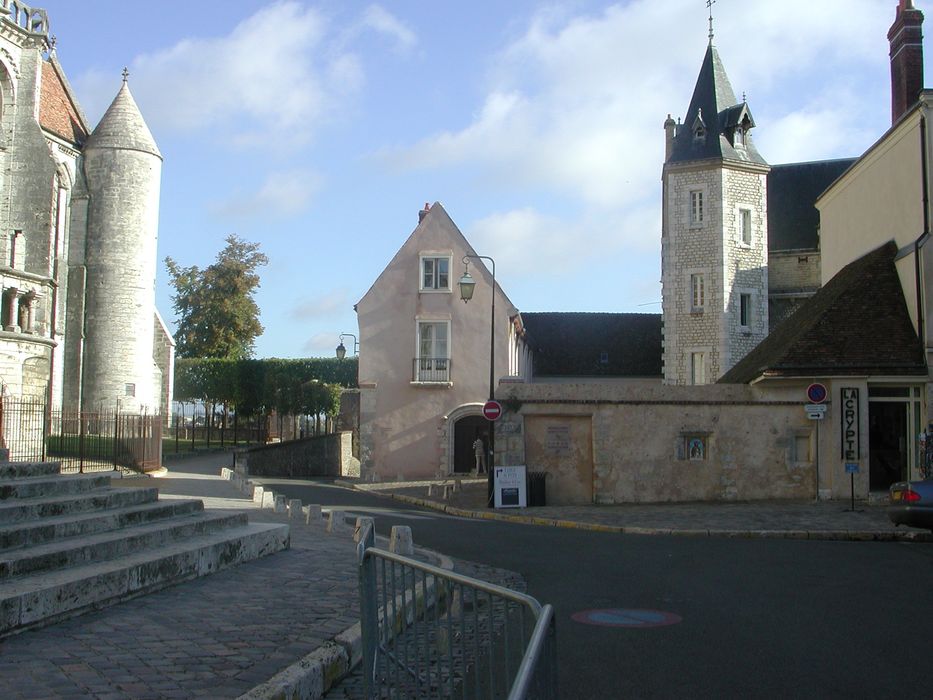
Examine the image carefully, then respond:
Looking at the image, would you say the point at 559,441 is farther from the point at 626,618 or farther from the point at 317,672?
the point at 317,672

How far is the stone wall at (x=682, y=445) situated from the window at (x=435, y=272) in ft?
49.9

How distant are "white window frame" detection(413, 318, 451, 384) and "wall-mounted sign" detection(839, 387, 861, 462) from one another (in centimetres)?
1783

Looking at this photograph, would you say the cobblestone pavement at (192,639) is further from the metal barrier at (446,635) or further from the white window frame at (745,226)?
the white window frame at (745,226)

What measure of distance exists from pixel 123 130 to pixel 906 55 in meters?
34.0

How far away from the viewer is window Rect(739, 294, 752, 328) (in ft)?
139

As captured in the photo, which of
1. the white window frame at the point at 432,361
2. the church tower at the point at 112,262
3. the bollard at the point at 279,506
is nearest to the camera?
the bollard at the point at 279,506

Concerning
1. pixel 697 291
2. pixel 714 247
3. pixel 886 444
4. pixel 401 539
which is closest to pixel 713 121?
pixel 714 247

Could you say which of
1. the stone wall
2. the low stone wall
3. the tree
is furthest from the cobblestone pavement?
the tree

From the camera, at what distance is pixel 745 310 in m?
42.5

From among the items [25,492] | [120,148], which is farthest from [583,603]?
[120,148]

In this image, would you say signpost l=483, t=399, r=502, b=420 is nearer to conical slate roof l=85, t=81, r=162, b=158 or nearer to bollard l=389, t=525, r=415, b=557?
bollard l=389, t=525, r=415, b=557

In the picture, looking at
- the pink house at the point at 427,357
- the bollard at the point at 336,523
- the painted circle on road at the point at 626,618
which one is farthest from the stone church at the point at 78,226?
the painted circle on road at the point at 626,618

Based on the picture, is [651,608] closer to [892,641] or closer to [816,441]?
[892,641]

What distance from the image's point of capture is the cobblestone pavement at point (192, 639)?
5316mm
